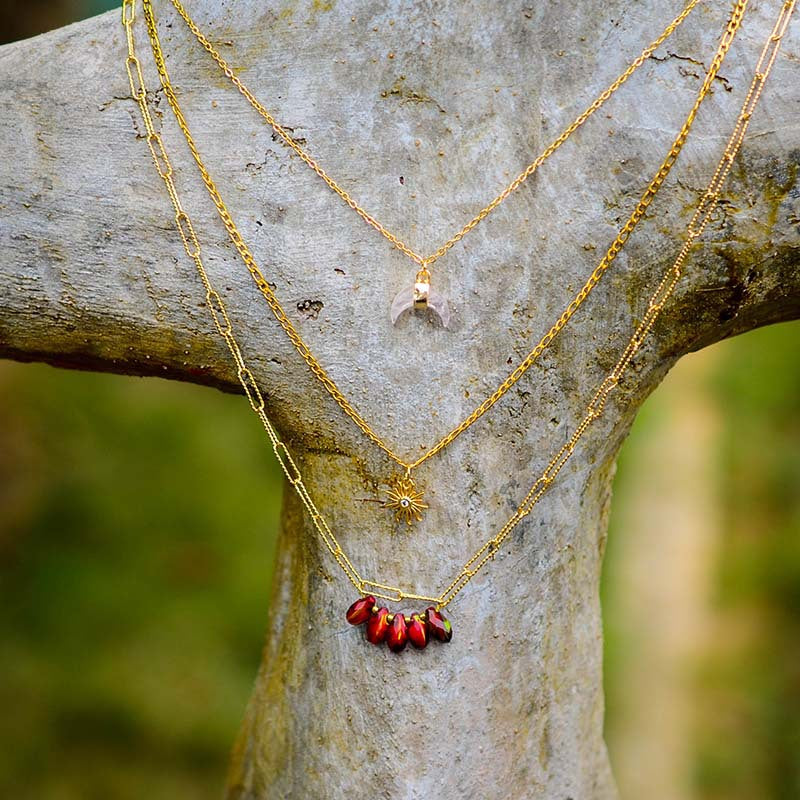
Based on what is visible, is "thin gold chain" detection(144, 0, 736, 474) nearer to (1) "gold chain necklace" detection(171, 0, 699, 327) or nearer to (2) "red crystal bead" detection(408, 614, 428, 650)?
(1) "gold chain necklace" detection(171, 0, 699, 327)

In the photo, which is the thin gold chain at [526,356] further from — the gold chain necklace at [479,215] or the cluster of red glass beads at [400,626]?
the cluster of red glass beads at [400,626]

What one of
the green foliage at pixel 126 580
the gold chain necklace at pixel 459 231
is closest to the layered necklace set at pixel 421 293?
the gold chain necklace at pixel 459 231

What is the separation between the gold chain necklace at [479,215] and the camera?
110cm

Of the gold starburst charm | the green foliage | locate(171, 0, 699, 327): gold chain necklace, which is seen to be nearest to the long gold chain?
locate(171, 0, 699, 327): gold chain necklace

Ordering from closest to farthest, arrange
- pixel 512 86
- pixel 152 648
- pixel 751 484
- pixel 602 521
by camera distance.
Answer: pixel 512 86 < pixel 602 521 < pixel 152 648 < pixel 751 484

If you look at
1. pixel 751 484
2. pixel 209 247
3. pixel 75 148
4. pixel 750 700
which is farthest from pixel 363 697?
pixel 751 484

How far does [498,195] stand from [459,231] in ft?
0.17

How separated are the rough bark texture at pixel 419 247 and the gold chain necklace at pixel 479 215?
1 centimetres

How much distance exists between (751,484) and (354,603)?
8.59 ft

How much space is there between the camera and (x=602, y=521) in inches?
51.4

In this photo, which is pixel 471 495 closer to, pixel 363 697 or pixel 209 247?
pixel 363 697

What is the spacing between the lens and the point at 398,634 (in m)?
1.12

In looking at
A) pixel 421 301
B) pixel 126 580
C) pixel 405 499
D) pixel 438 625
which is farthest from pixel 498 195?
pixel 126 580

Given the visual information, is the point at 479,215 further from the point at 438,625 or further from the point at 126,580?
the point at 126,580
